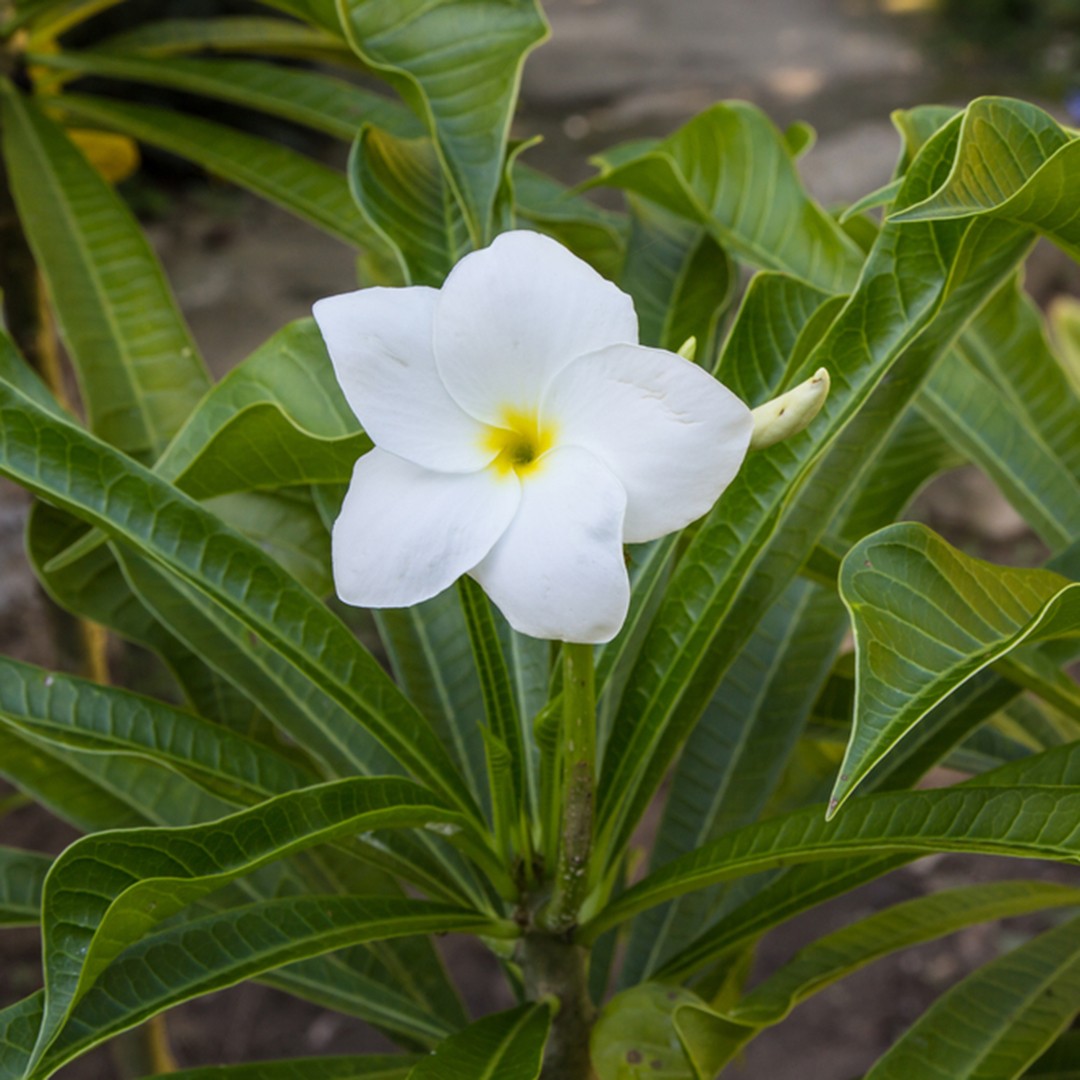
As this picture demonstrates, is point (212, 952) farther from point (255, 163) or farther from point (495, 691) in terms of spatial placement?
A: point (255, 163)

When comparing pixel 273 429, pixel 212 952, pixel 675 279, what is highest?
pixel 675 279

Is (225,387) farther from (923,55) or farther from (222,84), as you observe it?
(923,55)

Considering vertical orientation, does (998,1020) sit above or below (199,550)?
below

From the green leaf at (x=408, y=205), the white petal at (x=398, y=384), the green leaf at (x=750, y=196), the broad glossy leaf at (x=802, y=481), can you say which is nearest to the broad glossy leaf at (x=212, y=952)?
the broad glossy leaf at (x=802, y=481)

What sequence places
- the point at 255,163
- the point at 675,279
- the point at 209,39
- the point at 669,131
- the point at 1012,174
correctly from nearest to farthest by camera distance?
1. the point at 1012,174
2. the point at 675,279
3. the point at 255,163
4. the point at 209,39
5. the point at 669,131

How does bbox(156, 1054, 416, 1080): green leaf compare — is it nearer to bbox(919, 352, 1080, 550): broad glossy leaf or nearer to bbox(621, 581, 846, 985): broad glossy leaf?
bbox(621, 581, 846, 985): broad glossy leaf

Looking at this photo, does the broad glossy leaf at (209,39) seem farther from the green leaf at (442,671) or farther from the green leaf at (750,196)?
the green leaf at (442,671)

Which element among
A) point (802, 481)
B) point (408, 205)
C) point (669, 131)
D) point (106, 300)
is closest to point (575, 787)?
point (802, 481)
